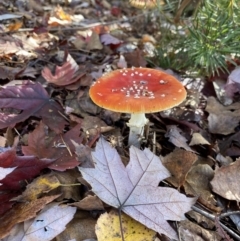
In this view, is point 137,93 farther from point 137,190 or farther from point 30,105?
point 30,105

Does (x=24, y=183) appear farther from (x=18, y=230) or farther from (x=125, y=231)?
(x=125, y=231)

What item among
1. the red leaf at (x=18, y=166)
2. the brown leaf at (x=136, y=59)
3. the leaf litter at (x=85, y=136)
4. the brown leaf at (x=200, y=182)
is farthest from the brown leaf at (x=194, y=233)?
the brown leaf at (x=136, y=59)

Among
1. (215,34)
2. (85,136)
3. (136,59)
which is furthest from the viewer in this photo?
(136,59)

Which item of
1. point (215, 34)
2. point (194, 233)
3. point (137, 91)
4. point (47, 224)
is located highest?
point (215, 34)

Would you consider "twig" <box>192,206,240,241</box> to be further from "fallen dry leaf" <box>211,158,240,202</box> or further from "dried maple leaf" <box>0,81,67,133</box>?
"dried maple leaf" <box>0,81,67,133</box>

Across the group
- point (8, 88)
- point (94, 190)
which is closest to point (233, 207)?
point (94, 190)

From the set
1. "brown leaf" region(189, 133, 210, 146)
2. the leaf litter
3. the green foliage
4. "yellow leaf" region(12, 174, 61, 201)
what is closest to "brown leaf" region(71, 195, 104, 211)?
the leaf litter

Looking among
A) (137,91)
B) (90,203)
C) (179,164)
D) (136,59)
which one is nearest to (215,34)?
(136,59)

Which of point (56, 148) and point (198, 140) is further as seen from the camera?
point (198, 140)

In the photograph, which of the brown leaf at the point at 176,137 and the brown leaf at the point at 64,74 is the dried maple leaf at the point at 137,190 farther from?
the brown leaf at the point at 64,74
